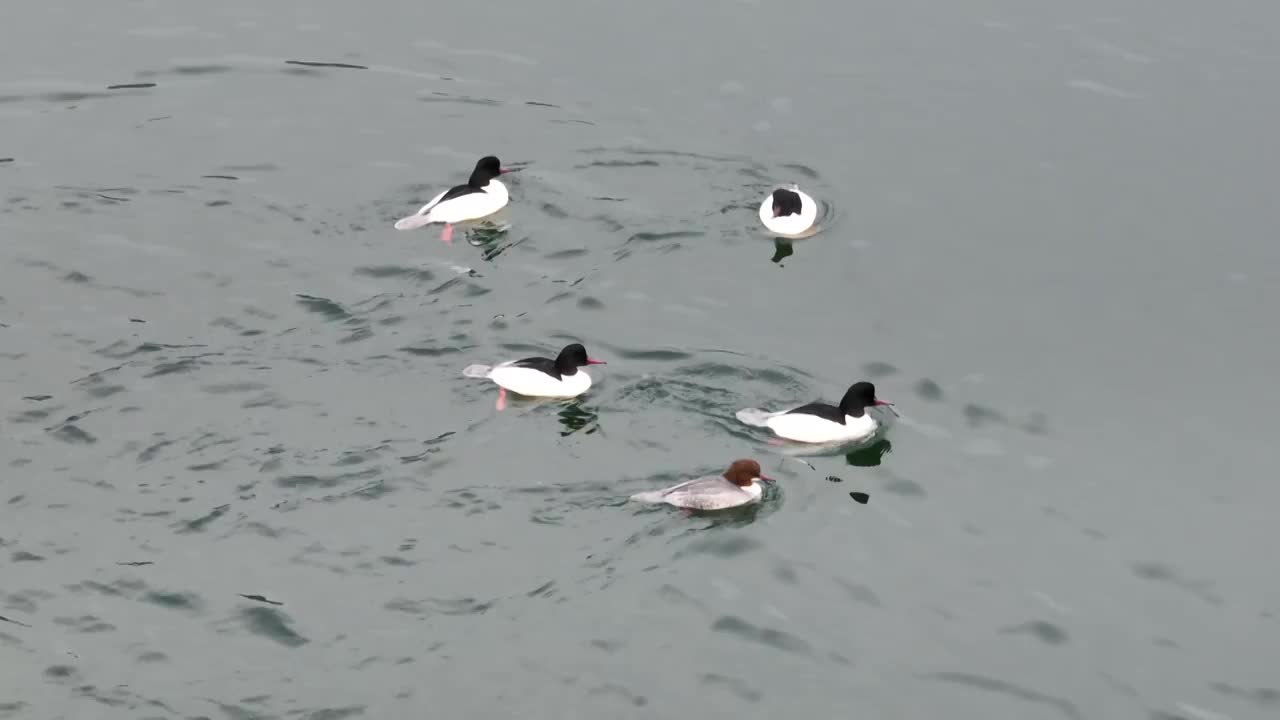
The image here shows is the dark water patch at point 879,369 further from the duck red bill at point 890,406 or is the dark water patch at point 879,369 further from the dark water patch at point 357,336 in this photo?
the dark water patch at point 357,336

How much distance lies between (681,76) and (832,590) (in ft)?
39.7

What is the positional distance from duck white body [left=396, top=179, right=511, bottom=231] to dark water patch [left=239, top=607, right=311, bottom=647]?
8030 millimetres

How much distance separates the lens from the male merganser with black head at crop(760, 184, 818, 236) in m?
21.2

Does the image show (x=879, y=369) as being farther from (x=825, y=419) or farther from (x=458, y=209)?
(x=458, y=209)

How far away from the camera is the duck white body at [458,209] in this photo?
21172 mm

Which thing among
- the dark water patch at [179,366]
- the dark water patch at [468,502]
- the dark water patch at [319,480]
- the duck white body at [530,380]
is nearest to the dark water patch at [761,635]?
the dark water patch at [468,502]

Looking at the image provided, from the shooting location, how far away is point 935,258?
69.3 ft

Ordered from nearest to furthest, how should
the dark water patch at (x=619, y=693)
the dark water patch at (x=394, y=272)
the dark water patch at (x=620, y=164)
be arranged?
the dark water patch at (x=619, y=693) → the dark water patch at (x=394, y=272) → the dark water patch at (x=620, y=164)

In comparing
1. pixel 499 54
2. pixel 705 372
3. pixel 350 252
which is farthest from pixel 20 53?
pixel 705 372

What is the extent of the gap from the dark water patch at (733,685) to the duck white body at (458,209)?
Answer: 29.4ft

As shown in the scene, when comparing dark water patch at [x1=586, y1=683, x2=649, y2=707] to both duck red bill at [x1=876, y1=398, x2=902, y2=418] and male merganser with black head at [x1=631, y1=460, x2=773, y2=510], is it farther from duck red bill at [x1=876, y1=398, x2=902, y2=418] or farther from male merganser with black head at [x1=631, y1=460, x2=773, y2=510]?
duck red bill at [x1=876, y1=398, x2=902, y2=418]

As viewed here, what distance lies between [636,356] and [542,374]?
1.49 m

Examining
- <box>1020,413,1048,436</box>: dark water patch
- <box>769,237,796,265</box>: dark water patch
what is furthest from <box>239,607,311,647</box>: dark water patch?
<box>769,237,796,265</box>: dark water patch

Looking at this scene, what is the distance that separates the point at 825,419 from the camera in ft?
56.3
